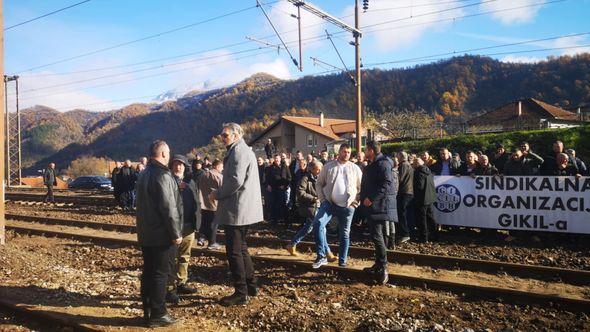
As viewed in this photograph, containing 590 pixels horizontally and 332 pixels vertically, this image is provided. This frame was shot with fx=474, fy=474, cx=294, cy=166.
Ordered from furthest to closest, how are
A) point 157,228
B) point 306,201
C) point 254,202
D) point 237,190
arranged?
point 306,201
point 254,202
point 237,190
point 157,228

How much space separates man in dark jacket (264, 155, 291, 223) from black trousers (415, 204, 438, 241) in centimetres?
416

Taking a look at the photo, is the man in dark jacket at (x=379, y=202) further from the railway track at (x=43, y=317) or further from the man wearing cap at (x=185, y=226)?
the railway track at (x=43, y=317)

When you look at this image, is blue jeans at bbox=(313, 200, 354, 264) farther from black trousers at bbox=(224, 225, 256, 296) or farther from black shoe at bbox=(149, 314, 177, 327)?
black shoe at bbox=(149, 314, 177, 327)

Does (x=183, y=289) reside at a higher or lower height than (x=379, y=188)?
lower

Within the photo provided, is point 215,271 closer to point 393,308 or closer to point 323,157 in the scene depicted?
point 393,308

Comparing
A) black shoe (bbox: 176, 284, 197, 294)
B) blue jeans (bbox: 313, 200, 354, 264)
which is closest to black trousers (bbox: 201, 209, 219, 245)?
blue jeans (bbox: 313, 200, 354, 264)

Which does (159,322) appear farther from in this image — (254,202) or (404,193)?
(404,193)

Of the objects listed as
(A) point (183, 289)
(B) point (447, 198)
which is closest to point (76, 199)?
(B) point (447, 198)

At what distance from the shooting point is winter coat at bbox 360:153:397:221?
6.70 metres

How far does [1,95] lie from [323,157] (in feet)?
27.7

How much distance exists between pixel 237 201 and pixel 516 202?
22.0 feet

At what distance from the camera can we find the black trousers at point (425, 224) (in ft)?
31.7

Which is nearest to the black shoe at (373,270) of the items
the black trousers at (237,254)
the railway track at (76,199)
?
the black trousers at (237,254)

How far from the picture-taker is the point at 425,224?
9.67 m
